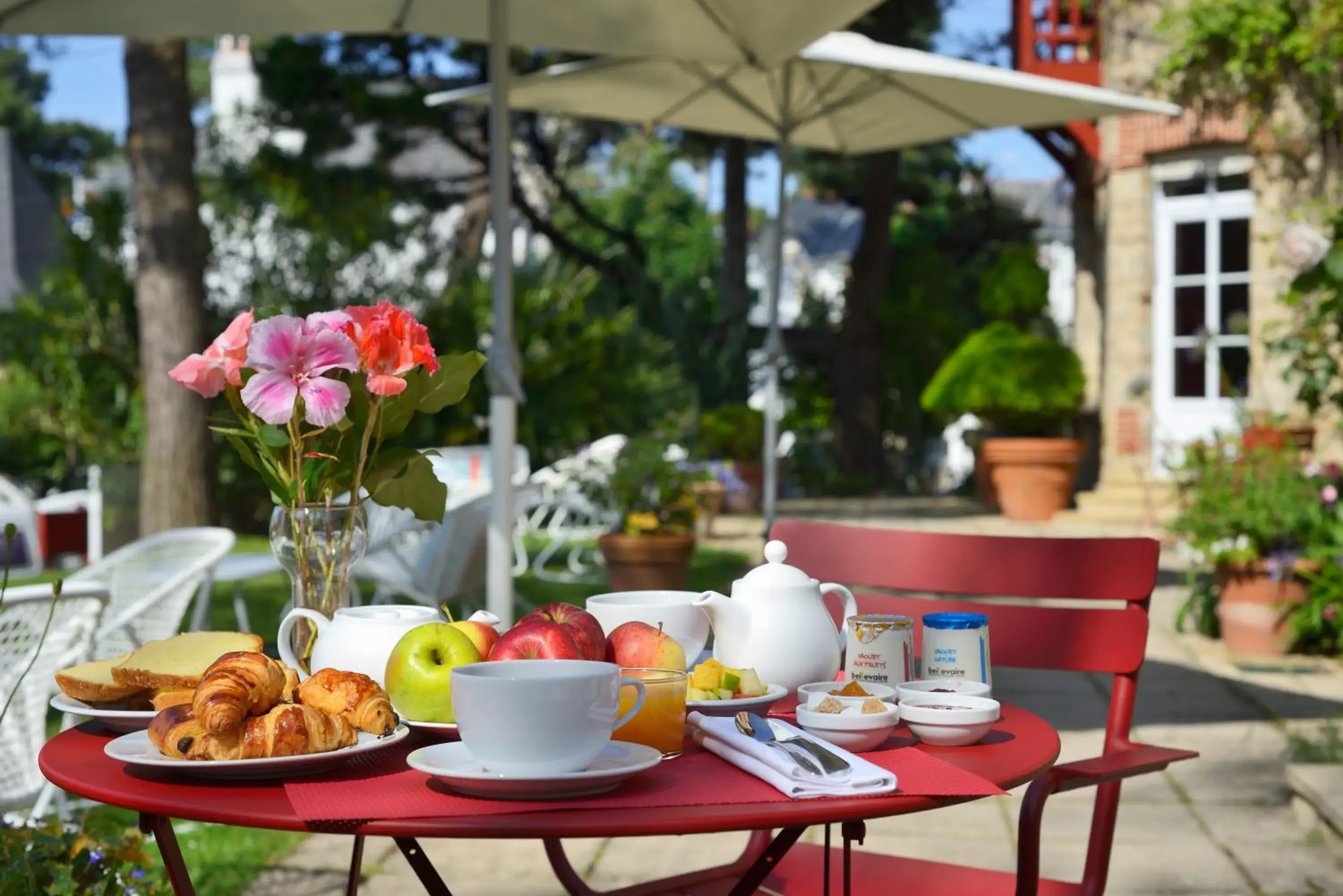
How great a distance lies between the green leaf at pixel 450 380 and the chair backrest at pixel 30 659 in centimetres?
119

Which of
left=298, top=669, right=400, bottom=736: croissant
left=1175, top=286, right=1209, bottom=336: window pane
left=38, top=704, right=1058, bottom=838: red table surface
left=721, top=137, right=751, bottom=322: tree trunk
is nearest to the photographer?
left=38, top=704, right=1058, bottom=838: red table surface

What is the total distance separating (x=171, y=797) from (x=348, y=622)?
0.34m

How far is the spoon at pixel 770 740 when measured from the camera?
1.35 meters

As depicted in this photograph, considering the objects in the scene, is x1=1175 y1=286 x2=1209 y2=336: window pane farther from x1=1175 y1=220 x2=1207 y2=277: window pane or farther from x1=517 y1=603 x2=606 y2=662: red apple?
x1=517 y1=603 x2=606 y2=662: red apple

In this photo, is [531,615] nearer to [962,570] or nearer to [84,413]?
[962,570]

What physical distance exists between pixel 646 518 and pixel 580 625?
614 cm

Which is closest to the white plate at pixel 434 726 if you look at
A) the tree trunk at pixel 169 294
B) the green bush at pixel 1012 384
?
the tree trunk at pixel 169 294

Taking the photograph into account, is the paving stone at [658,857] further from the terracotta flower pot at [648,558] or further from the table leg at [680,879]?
the terracotta flower pot at [648,558]

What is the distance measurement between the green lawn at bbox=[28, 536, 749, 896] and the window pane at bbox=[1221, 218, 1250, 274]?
4.58 m

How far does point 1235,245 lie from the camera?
36.9 feet

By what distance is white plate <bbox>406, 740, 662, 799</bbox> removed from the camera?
1266 millimetres

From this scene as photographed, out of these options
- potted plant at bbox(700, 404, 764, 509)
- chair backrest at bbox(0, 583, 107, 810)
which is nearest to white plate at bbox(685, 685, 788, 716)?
chair backrest at bbox(0, 583, 107, 810)

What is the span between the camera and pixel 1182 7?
1098 centimetres

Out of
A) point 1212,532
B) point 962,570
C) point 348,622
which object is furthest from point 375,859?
point 1212,532
